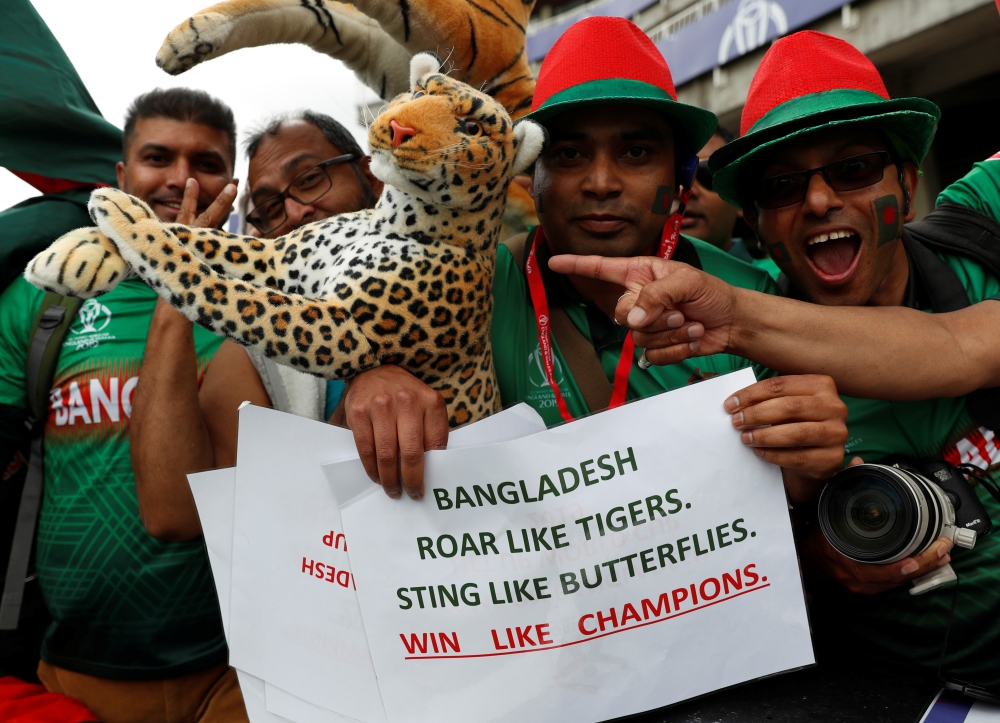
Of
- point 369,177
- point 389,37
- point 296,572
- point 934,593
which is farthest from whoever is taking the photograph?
point 369,177

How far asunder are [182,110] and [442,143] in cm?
153

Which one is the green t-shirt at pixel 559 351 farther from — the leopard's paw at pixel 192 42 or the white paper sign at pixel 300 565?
the leopard's paw at pixel 192 42

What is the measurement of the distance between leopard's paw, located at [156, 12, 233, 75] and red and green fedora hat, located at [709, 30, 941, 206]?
1.14 metres

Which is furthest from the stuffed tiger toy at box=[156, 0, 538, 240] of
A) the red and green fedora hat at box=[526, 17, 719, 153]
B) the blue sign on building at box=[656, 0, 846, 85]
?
the blue sign on building at box=[656, 0, 846, 85]

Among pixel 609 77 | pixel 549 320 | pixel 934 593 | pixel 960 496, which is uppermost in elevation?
pixel 609 77

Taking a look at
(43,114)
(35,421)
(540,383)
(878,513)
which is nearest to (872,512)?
(878,513)

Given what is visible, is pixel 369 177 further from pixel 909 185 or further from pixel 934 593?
pixel 934 593

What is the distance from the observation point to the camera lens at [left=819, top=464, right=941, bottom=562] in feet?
4.59

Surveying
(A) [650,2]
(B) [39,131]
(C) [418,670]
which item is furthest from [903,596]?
(A) [650,2]

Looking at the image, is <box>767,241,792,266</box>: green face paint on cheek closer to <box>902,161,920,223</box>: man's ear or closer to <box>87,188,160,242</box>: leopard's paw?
<box>902,161,920,223</box>: man's ear

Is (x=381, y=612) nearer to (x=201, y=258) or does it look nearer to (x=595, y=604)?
(x=595, y=604)

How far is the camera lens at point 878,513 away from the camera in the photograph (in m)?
1.40

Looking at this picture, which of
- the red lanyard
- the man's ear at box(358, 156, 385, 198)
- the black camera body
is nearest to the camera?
the black camera body

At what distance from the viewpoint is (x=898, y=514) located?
141cm
